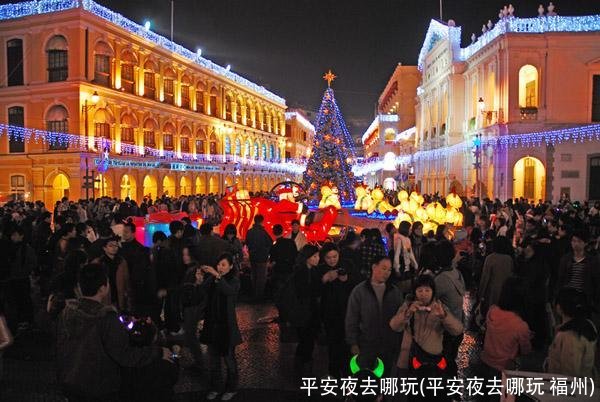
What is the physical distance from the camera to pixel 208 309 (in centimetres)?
644

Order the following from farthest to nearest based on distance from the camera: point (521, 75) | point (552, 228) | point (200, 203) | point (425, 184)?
point (425, 184), point (521, 75), point (200, 203), point (552, 228)

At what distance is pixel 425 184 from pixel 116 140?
80.1 feet

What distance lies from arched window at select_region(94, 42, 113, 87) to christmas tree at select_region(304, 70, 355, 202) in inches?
598

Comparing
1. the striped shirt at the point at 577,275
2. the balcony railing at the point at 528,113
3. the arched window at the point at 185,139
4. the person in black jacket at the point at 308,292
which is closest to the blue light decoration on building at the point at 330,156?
the balcony railing at the point at 528,113

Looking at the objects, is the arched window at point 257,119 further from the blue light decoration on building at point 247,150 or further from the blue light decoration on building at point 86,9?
the blue light decoration on building at point 86,9

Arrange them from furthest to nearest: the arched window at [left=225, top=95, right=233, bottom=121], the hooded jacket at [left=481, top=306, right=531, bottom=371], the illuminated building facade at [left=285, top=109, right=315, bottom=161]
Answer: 1. the illuminated building facade at [left=285, top=109, right=315, bottom=161]
2. the arched window at [left=225, top=95, right=233, bottom=121]
3. the hooded jacket at [left=481, top=306, right=531, bottom=371]

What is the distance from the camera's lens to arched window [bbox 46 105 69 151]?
33844 millimetres

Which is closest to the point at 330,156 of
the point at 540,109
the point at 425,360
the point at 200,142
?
the point at 540,109

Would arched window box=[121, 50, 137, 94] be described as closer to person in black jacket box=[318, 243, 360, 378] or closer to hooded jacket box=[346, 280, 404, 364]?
person in black jacket box=[318, 243, 360, 378]

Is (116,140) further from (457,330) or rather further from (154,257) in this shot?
(457,330)

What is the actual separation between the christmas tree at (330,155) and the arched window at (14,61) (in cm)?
1943

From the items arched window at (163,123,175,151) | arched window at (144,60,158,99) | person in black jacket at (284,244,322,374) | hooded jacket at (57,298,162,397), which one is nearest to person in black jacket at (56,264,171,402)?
hooded jacket at (57,298,162,397)

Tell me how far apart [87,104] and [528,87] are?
82.9 feet

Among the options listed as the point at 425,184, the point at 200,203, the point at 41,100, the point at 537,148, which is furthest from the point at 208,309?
the point at 425,184
